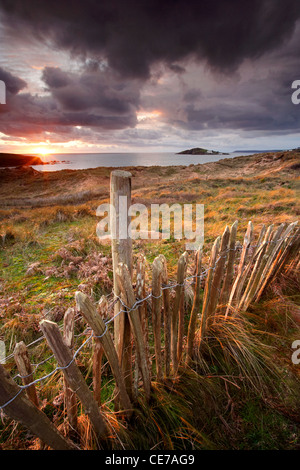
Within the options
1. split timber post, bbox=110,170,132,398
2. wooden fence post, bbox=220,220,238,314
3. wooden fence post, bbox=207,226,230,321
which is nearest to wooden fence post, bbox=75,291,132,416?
split timber post, bbox=110,170,132,398

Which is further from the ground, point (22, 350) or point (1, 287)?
point (22, 350)

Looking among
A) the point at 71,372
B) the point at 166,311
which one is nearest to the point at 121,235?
the point at 166,311

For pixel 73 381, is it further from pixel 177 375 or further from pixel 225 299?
pixel 225 299

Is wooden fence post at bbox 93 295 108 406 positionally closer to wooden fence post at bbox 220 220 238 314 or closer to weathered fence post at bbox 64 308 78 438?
weathered fence post at bbox 64 308 78 438

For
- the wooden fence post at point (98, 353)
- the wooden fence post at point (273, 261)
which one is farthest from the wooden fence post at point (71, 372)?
the wooden fence post at point (273, 261)

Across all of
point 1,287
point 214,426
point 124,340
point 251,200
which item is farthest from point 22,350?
point 251,200

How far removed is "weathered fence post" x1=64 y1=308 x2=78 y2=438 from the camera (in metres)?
1.46

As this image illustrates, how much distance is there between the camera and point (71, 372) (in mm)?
1499

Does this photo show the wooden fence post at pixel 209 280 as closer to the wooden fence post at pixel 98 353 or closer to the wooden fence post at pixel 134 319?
the wooden fence post at pixel 134 319

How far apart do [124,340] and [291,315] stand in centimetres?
289

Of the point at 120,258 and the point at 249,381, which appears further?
the point at 249,381

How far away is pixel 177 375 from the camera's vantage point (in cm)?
242

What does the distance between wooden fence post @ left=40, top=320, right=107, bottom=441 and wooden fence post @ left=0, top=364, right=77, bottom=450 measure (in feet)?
0.79
